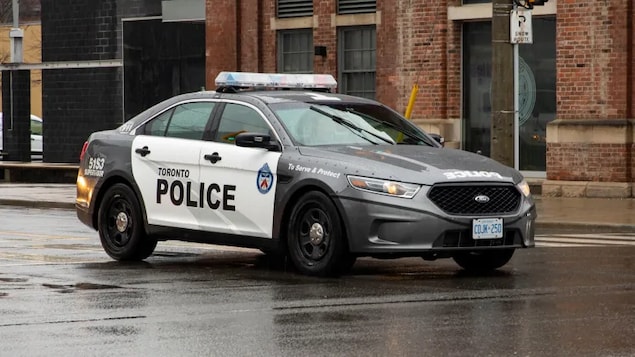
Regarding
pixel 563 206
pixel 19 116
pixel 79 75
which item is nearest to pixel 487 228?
pixel 563 206

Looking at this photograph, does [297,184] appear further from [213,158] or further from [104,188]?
[104,188]

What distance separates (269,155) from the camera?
13.2 metres

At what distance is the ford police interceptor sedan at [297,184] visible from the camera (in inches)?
482

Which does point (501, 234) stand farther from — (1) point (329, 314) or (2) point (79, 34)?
(2) point (79, 34)

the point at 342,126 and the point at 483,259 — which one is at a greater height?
the point at 342,126

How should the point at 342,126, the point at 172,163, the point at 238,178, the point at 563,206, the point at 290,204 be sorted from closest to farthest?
the point at 290,204
the point at 238,178
the point at 342,126
the point at 172,163
the point at 563,206

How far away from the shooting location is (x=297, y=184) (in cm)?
1276

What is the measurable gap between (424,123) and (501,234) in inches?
618

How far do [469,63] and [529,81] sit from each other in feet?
5.17

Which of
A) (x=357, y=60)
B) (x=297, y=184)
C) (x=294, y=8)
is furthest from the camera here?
(x=294, y=8)

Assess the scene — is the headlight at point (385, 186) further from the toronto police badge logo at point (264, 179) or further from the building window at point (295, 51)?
the building window at point (295, 51)

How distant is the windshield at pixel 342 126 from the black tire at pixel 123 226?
1.82m

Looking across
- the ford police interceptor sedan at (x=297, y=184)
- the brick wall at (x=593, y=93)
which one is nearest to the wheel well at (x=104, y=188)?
the ford police interceptor sedan at (x=297, y=184)

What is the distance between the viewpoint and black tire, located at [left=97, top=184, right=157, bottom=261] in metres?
14.3
